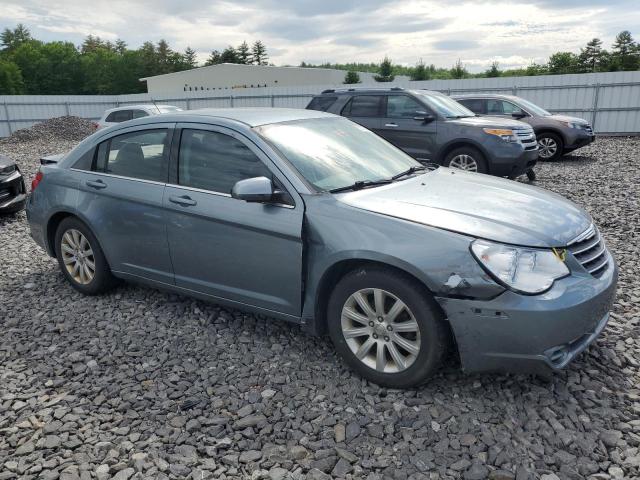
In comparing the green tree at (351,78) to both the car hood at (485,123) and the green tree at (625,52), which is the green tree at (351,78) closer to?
the green tree at (625,52)

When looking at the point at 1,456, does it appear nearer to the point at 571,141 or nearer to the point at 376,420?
the point at 376,420

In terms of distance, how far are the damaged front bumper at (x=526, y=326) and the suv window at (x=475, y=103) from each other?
10940 mm

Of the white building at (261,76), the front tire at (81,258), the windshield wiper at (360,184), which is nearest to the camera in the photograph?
the windshield wiper at (360,184)

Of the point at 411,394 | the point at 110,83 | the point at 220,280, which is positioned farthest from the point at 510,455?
the point at 110,83

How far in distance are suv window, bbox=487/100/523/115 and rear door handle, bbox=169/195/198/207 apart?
10.8 metres

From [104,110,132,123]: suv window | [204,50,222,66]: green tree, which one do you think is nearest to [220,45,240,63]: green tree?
[204,50,222,66]: green tree

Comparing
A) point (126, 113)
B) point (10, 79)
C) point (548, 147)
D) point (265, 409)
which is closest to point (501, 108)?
point (548, 147)

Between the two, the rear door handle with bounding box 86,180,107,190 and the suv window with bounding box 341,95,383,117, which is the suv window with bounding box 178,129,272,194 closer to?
the rear door handle with bounding box 86,180,107,190

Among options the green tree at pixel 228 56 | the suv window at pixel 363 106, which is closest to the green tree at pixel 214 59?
the green tree at pixel 228 56

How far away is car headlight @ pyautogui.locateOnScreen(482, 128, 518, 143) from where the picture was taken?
350 inches

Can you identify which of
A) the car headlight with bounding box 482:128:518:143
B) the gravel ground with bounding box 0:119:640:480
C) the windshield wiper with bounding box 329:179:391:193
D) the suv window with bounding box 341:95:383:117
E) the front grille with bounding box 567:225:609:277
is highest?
the suv window with bounding box 341:95:383:117

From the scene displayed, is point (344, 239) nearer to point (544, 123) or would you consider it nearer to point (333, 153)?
point (333, 153)

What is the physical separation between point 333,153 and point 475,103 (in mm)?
10362

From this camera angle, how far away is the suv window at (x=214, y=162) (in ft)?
11.9
